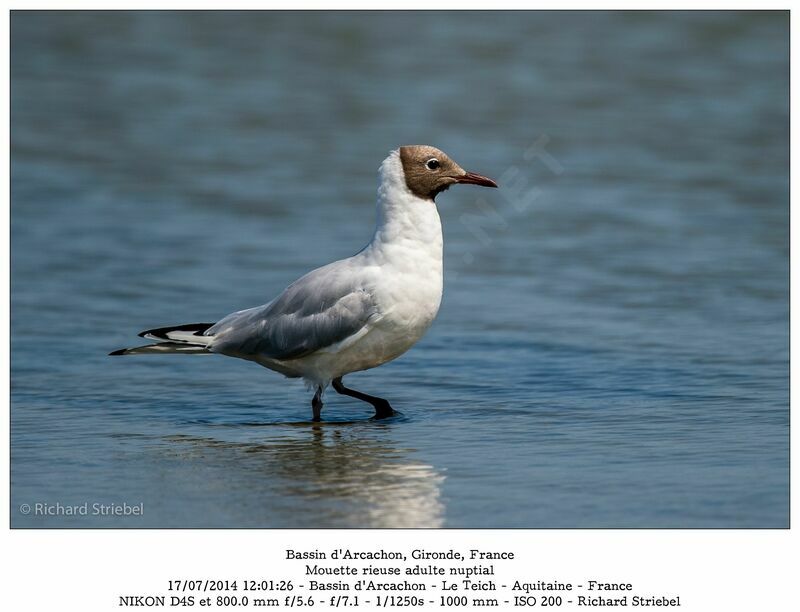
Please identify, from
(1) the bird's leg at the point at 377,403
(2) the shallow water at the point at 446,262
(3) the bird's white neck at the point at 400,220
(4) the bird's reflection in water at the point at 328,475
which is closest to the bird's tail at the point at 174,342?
(2) the shallow water at the point at 446,262

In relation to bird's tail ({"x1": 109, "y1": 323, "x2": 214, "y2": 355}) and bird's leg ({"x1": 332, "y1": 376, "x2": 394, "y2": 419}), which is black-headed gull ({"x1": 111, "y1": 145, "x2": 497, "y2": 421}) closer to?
bird's leg ({"x1": 332, "y1": 376, "x2": 394, "y2": 419})

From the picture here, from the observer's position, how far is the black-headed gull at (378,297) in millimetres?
7379

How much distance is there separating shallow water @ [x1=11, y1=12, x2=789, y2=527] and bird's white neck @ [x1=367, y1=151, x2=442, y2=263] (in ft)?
3.15

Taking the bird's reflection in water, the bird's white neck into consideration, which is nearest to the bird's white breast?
the bird's white neck

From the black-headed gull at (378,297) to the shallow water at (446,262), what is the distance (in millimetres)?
388

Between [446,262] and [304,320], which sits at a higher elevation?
[446,262]

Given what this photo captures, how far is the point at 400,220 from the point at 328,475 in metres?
1.66

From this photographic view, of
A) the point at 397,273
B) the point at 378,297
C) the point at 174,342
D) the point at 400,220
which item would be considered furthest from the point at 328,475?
the point at 174,342

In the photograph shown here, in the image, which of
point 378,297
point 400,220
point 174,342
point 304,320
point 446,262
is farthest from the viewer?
point 446,262

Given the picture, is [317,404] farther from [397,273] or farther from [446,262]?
[446,262]

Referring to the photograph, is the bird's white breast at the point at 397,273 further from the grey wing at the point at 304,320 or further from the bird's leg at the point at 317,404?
the bird's leg at the point at 317,404

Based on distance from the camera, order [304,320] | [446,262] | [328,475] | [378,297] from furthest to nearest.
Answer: [446,262] < [304,320] < [378,297] < [328,475]

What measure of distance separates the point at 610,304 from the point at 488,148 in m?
5.38

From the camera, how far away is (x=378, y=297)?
24.1 ft
